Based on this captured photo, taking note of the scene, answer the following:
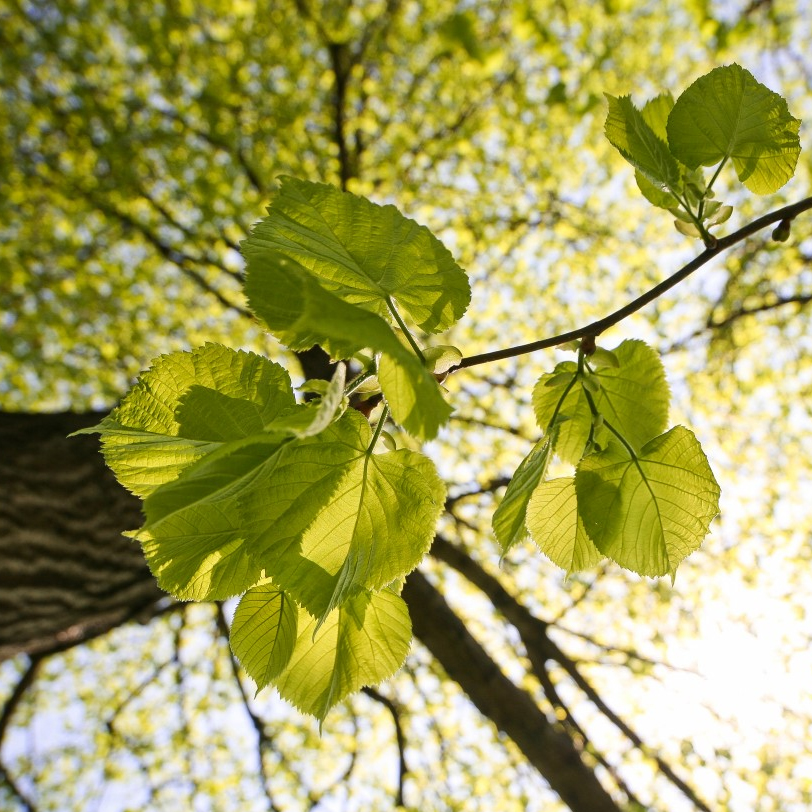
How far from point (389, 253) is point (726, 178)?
400cm

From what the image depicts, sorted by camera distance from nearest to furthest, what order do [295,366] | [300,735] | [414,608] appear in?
[414,608], [295,366], [300,735]

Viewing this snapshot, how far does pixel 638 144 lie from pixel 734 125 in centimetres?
11

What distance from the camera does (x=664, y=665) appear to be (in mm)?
3305

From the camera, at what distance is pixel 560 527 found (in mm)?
760

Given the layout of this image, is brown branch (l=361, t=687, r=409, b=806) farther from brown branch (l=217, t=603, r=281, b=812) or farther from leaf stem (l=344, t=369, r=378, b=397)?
leaf stem (l=344, t=369, r=378, b=397)

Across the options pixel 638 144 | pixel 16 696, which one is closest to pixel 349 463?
pixel 638 144

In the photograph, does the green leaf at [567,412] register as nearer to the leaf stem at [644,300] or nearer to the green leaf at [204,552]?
the leaf stem at [644,300]

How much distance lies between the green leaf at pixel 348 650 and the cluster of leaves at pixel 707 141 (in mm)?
581

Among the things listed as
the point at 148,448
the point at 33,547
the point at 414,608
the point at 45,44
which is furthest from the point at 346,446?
the point at 45,44

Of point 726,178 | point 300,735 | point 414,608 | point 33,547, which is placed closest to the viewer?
point 33,547

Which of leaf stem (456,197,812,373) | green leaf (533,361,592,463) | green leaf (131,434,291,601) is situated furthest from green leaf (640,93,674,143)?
green leaf (131,434,291,601)

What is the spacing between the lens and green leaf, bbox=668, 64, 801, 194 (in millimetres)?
687

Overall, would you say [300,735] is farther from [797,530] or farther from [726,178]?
[726,178]

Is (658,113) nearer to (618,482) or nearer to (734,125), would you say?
(734,125)
